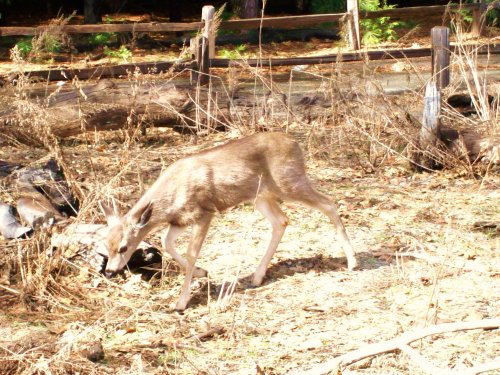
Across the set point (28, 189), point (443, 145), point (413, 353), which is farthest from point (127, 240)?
point (443, 145)

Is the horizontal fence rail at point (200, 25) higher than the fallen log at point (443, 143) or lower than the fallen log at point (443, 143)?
higher

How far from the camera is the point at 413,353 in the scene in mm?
4879

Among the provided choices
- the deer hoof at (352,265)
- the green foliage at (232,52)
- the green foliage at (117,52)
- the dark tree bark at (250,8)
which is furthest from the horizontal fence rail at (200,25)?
the deer hoof at (352,265)

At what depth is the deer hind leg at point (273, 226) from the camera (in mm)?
8336

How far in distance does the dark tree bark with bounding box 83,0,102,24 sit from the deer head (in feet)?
62.3

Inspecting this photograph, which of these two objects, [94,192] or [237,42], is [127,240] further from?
[237,42]

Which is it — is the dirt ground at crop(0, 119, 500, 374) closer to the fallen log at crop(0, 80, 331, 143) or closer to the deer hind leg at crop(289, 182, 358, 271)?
the deer hind leg at crop(289, 182, 358, 271)

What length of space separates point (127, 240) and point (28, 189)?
90.5 inches

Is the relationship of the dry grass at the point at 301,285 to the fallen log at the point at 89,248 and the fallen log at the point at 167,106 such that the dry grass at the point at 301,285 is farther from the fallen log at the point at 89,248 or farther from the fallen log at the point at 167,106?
the fallen log at the point at 167,106

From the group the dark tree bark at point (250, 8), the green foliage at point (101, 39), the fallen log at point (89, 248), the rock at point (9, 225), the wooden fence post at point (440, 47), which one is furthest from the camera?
the dark tree bark at point (250, 8)

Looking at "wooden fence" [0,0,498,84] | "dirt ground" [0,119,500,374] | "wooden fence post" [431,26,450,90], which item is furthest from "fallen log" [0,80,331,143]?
"dirt ground" [0,119,500,374]

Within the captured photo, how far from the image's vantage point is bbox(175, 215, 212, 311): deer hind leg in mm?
7816

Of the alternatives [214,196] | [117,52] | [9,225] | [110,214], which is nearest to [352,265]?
[214,196]

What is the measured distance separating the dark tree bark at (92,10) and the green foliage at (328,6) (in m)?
6.60
